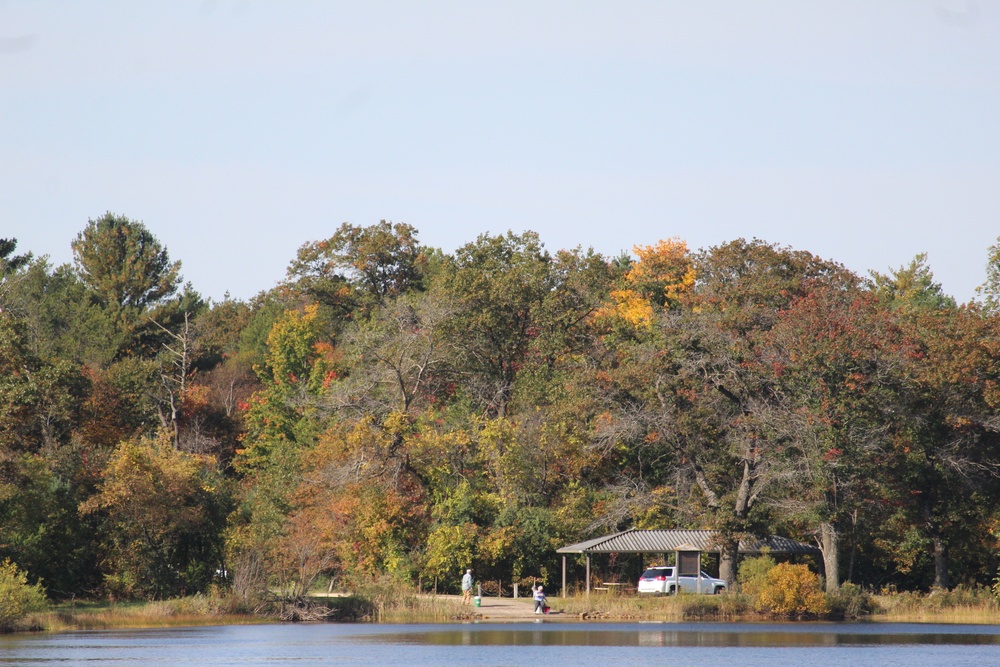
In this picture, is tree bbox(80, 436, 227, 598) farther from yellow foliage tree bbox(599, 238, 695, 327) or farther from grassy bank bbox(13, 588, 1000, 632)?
yellow foliage tree bbox(599, 238, 695, 327)

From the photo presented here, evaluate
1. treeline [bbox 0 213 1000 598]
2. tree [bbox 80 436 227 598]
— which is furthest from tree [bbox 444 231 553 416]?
tree [bbox 80 436 227 598]

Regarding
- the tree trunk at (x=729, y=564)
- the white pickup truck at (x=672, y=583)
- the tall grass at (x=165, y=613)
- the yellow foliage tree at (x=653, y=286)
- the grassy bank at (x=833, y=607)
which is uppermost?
the yellow foliage tree at (x=653, y=286)

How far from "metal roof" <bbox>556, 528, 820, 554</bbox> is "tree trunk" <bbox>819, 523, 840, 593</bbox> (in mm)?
1322

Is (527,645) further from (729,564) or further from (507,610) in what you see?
(729,564)

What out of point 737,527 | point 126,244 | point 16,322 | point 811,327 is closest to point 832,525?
point 737,527

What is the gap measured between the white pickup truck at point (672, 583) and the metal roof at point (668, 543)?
127cm

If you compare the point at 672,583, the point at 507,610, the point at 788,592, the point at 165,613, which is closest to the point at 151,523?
the point at 165,613

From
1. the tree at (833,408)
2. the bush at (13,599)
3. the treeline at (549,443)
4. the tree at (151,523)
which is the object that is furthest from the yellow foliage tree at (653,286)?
the bush at (13,599)

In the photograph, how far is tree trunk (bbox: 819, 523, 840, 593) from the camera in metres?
53.7

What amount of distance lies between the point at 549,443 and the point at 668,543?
850cm

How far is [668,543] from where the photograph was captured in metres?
54.1

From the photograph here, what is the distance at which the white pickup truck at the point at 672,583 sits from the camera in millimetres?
54219

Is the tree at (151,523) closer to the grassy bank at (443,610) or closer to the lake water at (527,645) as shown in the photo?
the grassy bank at (443,610)

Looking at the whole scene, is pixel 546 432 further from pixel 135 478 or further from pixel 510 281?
pixel 135 478
